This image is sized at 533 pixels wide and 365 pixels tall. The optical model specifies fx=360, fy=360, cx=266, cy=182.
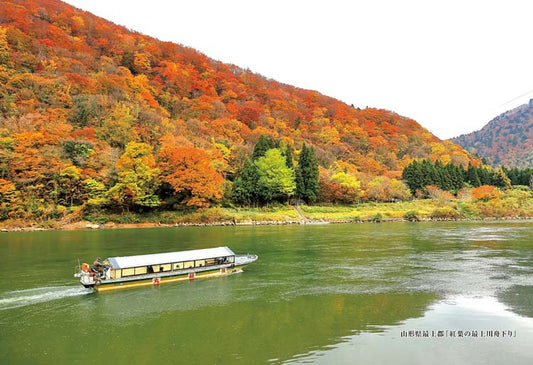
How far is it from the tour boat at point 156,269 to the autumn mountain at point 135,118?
3319 cm

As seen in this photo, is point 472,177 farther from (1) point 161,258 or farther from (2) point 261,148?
(1) point 161,258

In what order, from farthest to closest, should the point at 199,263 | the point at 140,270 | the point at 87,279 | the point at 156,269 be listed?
the point at 199,263, the point at 156,269, the point at 140,270, the point at 87,279

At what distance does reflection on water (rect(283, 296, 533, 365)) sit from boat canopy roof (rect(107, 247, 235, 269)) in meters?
11.9

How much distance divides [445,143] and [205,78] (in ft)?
302

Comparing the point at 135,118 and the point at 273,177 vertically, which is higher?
the point at 135,118

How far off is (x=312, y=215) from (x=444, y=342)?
51424 mm

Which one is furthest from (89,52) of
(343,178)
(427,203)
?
(427,203)

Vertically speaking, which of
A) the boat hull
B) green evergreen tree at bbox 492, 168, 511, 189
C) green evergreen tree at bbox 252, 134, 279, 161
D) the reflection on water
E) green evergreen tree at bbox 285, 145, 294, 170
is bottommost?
the reflection on water

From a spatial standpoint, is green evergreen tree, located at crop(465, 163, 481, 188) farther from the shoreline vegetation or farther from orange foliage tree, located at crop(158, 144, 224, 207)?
orange foliage tree, located at crop(158, 144, 224, 207)

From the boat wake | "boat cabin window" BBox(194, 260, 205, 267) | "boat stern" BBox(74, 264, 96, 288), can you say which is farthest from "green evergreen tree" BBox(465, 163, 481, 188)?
the boat wake

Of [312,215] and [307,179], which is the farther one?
[307,179]

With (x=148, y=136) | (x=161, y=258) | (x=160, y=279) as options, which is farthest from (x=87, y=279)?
(x=148, y=136)

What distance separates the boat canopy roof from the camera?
65.3 feet

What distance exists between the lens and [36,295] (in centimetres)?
1758
